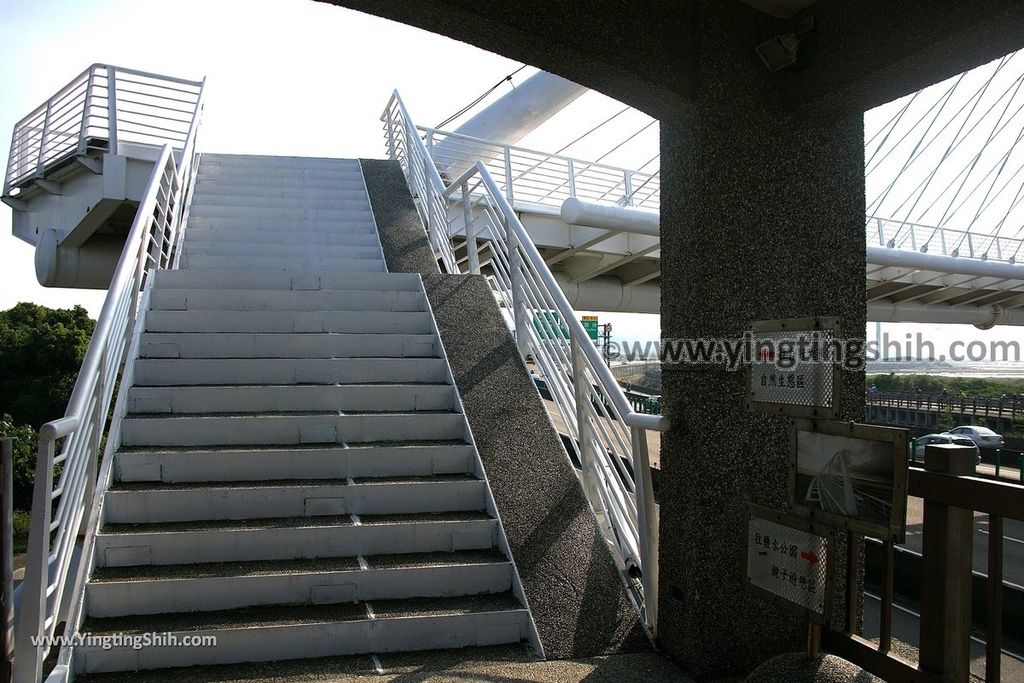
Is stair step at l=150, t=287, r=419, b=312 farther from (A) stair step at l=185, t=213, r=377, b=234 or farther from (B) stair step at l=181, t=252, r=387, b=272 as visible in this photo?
(A) stair step at l=185, t=213, r=377, b=234

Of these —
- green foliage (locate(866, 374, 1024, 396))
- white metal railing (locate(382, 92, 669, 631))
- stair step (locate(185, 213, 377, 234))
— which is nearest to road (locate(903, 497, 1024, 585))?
white metal railing (locate(382, 92, 669, 631))

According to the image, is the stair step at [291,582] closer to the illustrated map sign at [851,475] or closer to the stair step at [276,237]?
the illustrated map sign at [851,475]

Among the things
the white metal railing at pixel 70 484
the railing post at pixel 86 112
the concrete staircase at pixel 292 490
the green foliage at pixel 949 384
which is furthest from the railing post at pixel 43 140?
the green foliage at pixel 949 384

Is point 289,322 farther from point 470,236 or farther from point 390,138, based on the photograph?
point 390,138

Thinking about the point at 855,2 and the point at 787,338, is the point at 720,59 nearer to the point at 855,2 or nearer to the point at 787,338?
the point at 855,2

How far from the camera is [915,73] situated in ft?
8.97

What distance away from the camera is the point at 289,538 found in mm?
3656

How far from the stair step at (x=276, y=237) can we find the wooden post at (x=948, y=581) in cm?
638

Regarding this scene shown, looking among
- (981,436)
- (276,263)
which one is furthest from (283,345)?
(981,436)

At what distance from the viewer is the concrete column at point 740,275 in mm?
3045

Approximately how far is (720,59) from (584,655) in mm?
2552

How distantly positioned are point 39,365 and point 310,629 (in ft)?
81.9

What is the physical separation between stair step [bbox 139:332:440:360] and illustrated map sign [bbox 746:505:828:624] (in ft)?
10.5

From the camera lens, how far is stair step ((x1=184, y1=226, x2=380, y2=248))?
7.79 m
